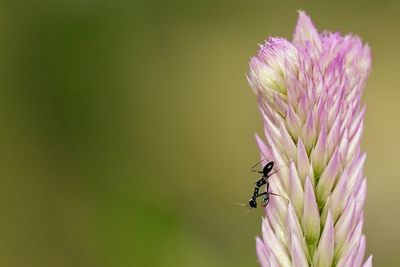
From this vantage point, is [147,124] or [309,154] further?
[147,124]

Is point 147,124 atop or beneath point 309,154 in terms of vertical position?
beneath

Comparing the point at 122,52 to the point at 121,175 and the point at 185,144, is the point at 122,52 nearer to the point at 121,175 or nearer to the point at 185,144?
the point at 185,144

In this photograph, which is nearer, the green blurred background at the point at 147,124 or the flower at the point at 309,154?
the flower at the point at 309,154

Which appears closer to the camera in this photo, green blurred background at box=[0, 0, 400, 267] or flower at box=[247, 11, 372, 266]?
flower at box=[247, 11, 372, 266]

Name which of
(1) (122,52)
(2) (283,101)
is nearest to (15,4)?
(1) (122,52)
